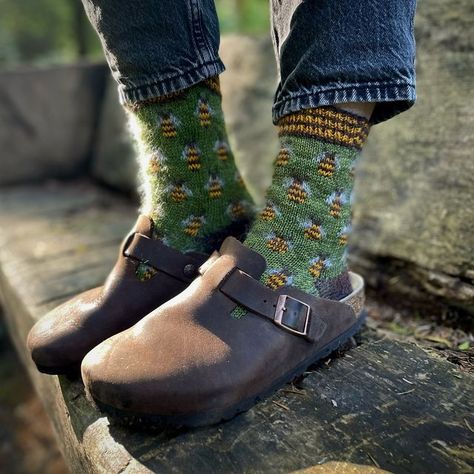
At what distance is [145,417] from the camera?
0.63 metres

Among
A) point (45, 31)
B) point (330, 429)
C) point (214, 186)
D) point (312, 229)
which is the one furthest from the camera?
point (45, 31)

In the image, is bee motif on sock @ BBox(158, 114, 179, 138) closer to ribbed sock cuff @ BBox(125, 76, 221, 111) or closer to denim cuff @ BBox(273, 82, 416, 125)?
ribbed sock cuff @ BBox(125, 76, 221, 111)

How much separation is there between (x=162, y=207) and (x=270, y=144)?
81cm

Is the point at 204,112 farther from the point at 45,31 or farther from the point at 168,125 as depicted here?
the point at 45,31

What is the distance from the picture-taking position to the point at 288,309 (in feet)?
2.27

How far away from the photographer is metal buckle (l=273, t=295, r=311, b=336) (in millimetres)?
684

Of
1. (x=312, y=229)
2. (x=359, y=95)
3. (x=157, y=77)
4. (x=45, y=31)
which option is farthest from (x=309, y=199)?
(x=45, y=31)

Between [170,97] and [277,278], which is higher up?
[170,97]

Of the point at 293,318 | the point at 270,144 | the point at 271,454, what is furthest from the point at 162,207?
the point at 270,144

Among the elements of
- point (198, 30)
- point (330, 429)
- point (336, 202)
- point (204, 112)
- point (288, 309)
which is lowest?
point (330, 429)

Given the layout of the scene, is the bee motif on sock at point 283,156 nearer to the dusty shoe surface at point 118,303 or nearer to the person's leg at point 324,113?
the person's leg at point 324,113

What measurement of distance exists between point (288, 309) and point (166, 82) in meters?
0.34

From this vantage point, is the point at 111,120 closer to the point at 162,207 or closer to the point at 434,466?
the point at 162,207

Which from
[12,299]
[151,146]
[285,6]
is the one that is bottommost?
[12,299]
